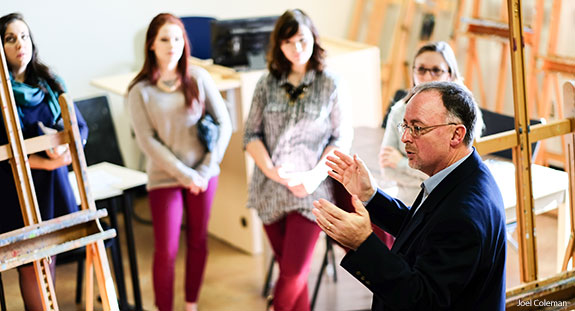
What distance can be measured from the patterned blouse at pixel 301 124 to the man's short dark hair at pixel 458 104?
1.32 m

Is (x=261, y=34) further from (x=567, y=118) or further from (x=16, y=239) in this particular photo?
(x=16, y=239)

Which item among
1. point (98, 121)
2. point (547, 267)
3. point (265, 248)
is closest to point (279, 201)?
point (265, 248)

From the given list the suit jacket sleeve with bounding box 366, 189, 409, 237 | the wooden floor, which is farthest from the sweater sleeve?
the suit jacket sleeve with bounding box 366, 189, 409, 237

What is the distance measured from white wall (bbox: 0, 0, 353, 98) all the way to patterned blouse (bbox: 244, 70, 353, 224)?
54.2 inches

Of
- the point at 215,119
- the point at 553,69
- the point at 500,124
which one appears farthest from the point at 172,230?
the point at 553,69

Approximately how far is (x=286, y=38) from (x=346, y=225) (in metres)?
1.48

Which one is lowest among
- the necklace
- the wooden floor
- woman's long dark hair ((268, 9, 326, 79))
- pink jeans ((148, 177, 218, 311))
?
the wooden floor

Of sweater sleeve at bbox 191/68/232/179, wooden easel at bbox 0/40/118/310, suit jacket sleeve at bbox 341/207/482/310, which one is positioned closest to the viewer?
suit jacket sleeve at bbox 341/207/482/310

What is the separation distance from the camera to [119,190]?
3.40 meters

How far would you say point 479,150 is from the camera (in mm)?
2561

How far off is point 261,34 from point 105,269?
218 cm

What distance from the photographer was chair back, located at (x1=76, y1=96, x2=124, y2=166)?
3.93 meters

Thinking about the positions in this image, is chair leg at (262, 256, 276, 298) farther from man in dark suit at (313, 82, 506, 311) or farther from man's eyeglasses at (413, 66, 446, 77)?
man in dark suit at (313, 82, 506, 311)

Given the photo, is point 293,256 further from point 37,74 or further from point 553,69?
point 553,69
